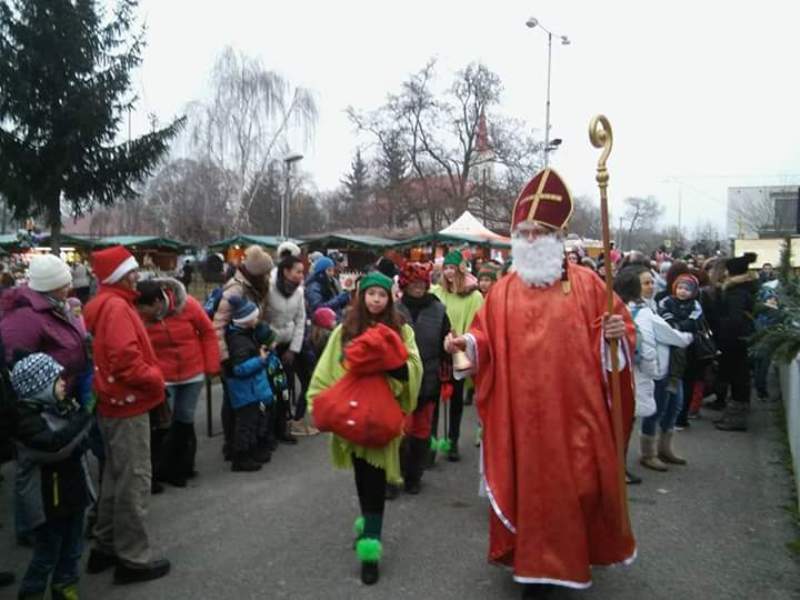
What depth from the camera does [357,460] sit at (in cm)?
400

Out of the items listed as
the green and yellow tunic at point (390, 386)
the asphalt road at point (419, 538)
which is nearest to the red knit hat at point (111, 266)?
the green and yellow tunic at point (390, 386)

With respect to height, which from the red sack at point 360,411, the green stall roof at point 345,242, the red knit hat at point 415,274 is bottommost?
the red sack at point 360,411

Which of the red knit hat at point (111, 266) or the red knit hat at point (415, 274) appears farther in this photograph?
the red knit hat at point (415, 274)

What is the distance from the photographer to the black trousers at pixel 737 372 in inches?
305

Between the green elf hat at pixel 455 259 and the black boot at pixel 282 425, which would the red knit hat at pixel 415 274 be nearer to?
the green elf hat at pixel 455 259

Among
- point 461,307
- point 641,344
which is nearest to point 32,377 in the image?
point 461,307

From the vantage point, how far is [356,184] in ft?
209

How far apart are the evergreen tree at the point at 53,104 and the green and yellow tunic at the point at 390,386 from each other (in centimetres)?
1187

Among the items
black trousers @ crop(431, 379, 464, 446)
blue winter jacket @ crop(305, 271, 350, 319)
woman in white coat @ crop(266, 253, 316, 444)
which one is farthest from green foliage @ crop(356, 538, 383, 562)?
blue winter jacket @ crop(305, 271, 350, 319)

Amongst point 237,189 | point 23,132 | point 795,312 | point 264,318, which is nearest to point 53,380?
point 264,318

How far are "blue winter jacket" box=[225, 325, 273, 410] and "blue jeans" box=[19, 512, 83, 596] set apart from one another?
2.41 meters

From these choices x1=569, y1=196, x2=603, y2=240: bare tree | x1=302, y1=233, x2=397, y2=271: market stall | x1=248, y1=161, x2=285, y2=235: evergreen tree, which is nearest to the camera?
x1=302, y1=233, x2=397, y2=271: market stall

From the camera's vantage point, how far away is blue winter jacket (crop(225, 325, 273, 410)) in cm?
595

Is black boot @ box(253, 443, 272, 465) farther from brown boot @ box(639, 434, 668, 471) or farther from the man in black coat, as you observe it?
the man in black coat
